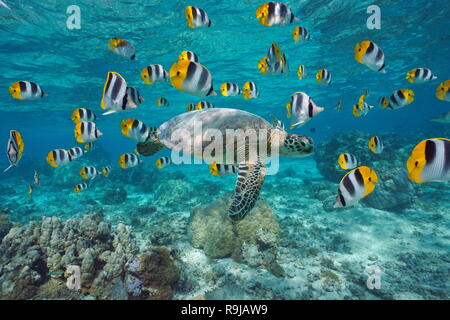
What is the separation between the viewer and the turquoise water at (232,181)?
18.4ft

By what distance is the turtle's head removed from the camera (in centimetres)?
434

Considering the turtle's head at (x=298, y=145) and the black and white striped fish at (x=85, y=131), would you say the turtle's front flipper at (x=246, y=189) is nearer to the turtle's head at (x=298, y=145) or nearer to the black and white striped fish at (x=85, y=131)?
the turtle's head at (x=298, y=145)

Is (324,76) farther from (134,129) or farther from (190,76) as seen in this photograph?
(134,129)

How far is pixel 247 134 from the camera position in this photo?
4.77 meters

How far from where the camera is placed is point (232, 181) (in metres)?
17.1

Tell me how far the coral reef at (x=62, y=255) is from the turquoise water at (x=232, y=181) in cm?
135

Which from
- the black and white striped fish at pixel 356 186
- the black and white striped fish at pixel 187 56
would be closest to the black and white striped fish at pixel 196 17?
the black and white striped fish at pixel 187 56

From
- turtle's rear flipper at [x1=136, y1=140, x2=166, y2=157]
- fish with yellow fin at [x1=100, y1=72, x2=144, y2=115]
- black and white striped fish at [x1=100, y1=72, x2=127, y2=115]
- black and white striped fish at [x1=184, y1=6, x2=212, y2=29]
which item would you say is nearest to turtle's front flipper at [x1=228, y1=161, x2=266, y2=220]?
turtle's rear flipper at [x1=136, y1=140, x2=166, y2=157]

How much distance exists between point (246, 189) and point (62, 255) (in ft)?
15.2

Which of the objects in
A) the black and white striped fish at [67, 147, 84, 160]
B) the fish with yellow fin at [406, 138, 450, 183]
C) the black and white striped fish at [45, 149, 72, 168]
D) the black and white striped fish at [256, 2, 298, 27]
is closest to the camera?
the fish with yellow fin at [406, 138, 450, 183]

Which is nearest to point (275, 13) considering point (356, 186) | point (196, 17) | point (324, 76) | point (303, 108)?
point (196, 17)

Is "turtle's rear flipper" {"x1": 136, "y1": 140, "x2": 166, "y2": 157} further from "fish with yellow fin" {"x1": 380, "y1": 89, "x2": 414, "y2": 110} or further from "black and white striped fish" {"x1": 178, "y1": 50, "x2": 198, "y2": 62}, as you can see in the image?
"fish with yellow fin" {"x1": 380, "y1": 89, "x2": 414, "y2": 110}

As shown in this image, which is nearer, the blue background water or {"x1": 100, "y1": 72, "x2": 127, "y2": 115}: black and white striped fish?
{"x1": 100, "y1": 72, "x2": 127, "y2": 115}: black and white striped fish

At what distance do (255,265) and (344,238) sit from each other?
11.6 ft
